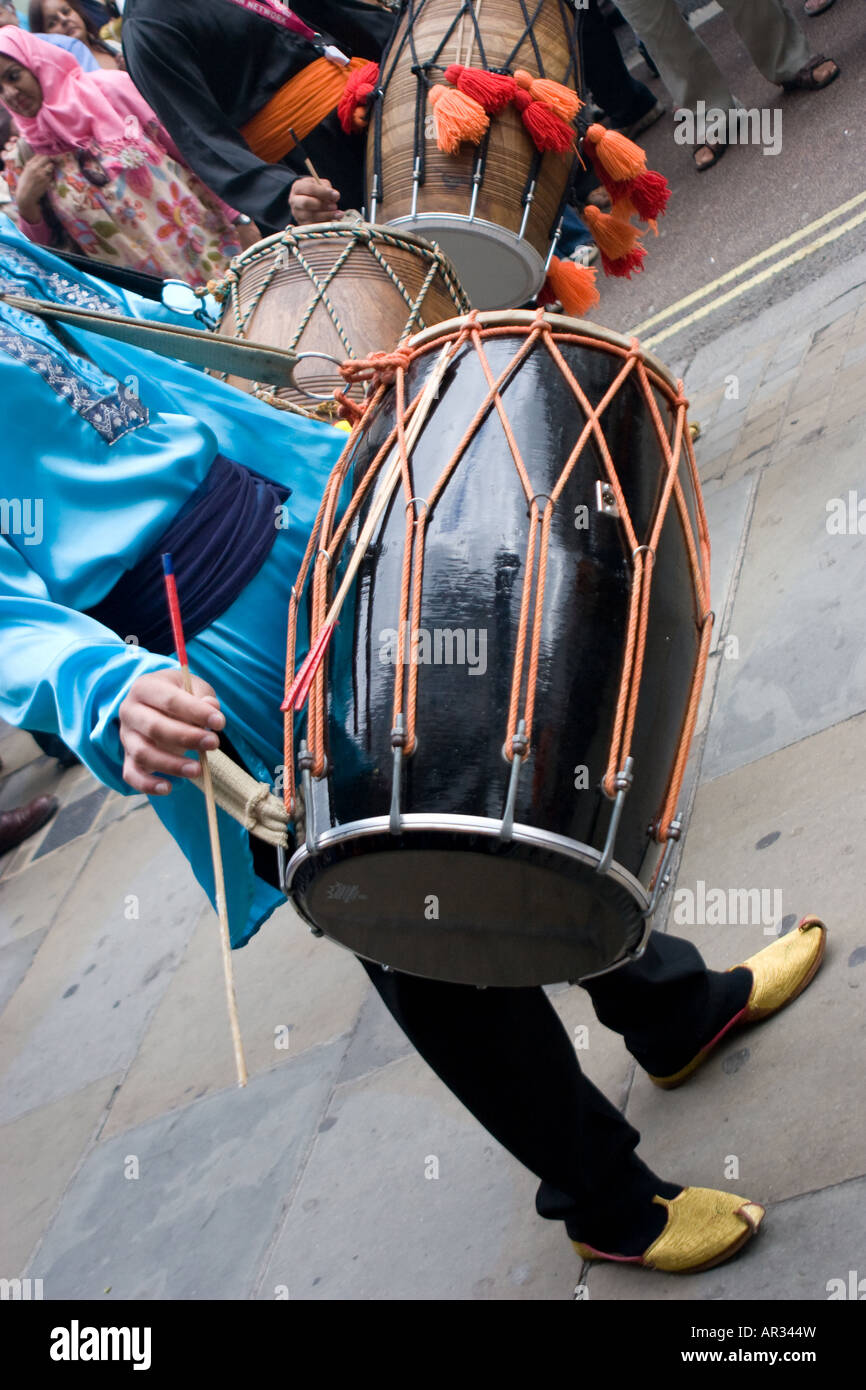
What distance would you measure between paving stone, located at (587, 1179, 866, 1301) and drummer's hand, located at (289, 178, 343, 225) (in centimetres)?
268

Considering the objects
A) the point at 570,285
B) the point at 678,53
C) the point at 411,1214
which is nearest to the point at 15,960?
the point at 411,1214

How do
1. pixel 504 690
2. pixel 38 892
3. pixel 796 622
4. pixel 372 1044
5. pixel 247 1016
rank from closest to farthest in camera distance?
pixel 504 690 → pixel 372 1044 → pixel 796 622 → pixel 247 1016 → pixel 38 892

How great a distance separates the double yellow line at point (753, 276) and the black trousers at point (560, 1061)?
3.72 metres

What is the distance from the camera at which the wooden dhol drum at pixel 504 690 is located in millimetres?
1447

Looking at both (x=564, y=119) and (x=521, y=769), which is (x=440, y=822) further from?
(x=564, y=119)

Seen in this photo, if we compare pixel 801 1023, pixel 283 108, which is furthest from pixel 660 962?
pixel 283 108

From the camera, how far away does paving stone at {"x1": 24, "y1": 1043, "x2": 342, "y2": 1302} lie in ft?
8.27

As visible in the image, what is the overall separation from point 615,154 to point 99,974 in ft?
9.66

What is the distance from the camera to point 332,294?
266 cm

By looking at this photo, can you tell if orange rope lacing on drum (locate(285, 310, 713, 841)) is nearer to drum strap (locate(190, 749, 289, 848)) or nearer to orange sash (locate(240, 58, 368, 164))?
drum strap (locate(190, 749, 289, 848))

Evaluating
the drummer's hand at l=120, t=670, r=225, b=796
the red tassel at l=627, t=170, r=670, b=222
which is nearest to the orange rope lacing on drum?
the drummer's hand at l=120, t=670, r=225, b=796

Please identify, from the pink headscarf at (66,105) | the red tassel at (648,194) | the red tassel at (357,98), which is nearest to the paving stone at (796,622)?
the red tassel at (648,194)

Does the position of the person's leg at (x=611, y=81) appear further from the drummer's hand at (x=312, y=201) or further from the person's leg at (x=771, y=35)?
the drummer's hand at (x=312, y=201)

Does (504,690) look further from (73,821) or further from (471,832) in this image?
(73,821)
